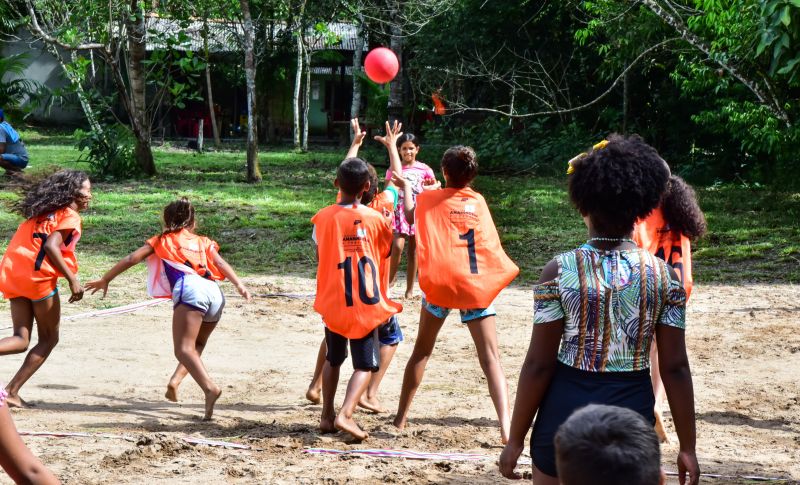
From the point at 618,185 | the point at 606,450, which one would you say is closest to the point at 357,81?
the point at 618,185

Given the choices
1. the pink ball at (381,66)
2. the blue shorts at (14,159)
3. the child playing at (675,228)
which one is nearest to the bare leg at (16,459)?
the child playing at (675,228)

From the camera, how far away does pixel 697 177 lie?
2006 cm

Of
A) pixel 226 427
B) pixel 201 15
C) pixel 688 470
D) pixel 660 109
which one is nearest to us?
pixel 688 470

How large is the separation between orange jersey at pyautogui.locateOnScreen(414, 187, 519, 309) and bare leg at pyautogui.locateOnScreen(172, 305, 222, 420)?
4.88 feet

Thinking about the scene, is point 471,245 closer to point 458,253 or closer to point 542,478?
point 458,253

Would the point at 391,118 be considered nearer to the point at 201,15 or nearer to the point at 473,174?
the point at 201,15

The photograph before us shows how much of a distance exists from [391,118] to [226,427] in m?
15.2

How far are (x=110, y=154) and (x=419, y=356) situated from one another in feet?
47.3

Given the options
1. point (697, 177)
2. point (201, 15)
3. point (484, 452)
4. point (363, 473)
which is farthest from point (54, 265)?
point (697, 177)

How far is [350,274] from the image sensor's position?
217 inches

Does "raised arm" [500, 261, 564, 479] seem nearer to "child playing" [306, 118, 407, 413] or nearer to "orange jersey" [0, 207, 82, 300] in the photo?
"child playing" [306, 118, 407, 413]

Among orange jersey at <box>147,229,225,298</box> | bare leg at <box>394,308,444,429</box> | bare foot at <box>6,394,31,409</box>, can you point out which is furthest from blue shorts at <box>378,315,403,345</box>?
bare foot at <box>6,394,31,409</box>

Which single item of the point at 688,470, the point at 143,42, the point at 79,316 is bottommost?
the point at 79,316

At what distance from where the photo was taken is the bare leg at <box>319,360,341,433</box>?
560cm
